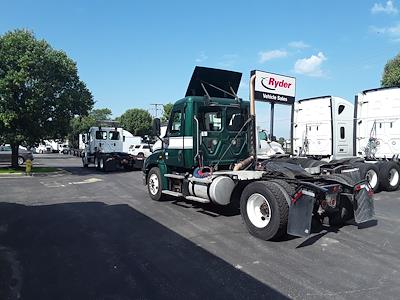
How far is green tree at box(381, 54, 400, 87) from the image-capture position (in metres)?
28.6

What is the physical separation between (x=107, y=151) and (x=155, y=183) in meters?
15.6

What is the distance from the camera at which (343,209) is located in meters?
7.68

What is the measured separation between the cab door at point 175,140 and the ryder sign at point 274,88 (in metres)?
9.37

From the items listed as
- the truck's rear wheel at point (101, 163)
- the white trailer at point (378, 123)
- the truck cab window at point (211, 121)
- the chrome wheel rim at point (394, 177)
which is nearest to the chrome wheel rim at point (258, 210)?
the truck cab window at point (211, 121)

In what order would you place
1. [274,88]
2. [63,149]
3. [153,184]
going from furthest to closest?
[63,149]
[274,88]
[153,184]

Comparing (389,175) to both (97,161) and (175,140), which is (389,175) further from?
(97,161)

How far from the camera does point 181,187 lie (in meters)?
9.93

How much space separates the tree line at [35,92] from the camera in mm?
18797

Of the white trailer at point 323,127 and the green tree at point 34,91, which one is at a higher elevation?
the green tree at point 34,91

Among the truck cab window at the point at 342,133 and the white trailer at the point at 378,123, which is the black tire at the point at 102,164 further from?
the white trailer at the point at 378,123

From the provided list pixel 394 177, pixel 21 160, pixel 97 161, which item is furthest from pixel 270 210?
pixel 21 160

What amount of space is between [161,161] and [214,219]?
3.01 meters

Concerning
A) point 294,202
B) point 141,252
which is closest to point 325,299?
point 294,202

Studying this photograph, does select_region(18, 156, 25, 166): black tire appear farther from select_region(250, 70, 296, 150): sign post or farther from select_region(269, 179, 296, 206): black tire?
select_region(269, 179, 296, 206): black tire
